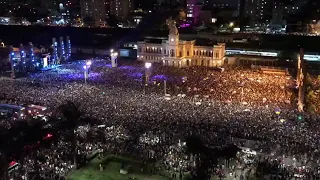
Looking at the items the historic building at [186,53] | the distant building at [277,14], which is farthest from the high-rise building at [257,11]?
the historic building at [186,53]

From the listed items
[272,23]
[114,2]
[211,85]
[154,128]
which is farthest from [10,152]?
[114,2]

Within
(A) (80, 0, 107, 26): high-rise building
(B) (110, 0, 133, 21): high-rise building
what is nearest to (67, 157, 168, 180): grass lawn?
(A) (80, 0, 107, 26): high-rise building

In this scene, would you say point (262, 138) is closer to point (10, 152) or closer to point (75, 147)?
point (75, 147)

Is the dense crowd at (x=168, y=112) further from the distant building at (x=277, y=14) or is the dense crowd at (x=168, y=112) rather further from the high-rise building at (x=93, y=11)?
the high-rise building at (x=93, y=11)

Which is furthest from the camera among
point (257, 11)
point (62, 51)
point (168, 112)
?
point (257, 11)

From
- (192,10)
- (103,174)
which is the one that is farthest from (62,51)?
(192,10)

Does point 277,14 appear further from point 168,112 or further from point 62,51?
point 168,112

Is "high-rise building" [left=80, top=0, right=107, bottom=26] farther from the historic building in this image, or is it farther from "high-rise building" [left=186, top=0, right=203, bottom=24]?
the historic building
